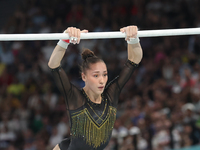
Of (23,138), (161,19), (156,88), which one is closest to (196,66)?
(156,88)

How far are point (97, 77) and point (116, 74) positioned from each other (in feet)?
15.2

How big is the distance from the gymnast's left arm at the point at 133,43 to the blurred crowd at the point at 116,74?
9.57 feet

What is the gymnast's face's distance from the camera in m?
3.32

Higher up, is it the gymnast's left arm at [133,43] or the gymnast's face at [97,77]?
the gymnast's left arm at [133,43]

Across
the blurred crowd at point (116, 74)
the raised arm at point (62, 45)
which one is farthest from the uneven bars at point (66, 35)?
the blurred crowd at point (116, 74)

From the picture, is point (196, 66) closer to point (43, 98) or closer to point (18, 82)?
point (43, 98)

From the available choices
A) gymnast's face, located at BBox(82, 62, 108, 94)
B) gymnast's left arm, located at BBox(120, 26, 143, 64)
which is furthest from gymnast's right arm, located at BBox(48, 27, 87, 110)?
gymnast's left arm, located at BBox(120, 26, 143, 64)

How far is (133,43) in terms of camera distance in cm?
346

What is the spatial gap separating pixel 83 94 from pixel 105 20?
5.73m

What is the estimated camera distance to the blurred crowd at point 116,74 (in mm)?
6391

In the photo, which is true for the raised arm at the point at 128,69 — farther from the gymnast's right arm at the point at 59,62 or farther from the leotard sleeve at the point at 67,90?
the gymnast's right arm at the point at 59,62

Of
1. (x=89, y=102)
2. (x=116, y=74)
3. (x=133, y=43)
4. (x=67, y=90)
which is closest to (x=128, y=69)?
(x=133, y=43)

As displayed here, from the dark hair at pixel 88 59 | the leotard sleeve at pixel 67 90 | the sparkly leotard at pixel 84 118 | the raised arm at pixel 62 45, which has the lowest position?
the sparkly leotard at pixel 84 118

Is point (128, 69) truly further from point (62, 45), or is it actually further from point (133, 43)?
point (62, 45)
